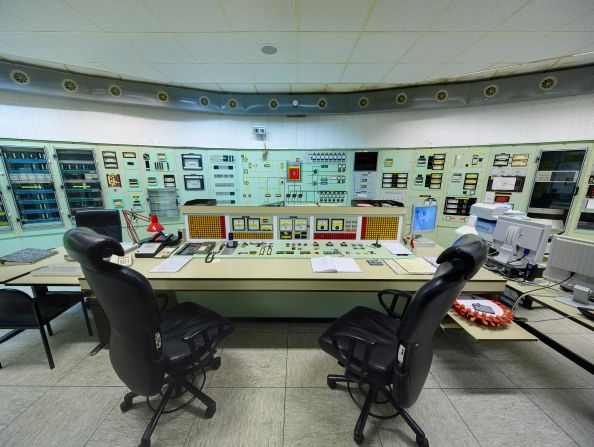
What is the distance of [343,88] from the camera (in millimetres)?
3576

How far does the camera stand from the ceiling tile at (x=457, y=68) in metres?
2.65

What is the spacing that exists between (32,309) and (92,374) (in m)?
0.66

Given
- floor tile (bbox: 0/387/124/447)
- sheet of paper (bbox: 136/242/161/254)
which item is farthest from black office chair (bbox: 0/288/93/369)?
sheet of paper (bbox: 136/242/161/254)

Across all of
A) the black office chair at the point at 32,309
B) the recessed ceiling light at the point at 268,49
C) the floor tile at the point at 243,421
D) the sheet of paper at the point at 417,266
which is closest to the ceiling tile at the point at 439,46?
the recessed ceiling light at the point at 268,49

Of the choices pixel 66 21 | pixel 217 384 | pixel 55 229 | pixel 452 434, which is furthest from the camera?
pixel 55 229

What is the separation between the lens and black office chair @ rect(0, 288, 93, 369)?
150 centimetres

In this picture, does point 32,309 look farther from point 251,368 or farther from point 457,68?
point 457,68

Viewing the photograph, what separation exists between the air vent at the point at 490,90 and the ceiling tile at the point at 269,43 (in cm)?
296

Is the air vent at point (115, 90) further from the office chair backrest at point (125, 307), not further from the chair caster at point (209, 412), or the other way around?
the chair caster at point (209, 412)

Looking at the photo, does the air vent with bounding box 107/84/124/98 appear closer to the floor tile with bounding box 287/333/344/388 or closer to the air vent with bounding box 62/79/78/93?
the air vent with bounding box 62/79/78/93

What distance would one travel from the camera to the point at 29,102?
3.05m

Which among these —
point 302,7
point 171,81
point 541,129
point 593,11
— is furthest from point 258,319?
point 541,129

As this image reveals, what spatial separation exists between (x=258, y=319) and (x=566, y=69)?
511 centimetres

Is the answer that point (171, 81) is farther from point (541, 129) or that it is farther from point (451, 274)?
point (541, 129)
